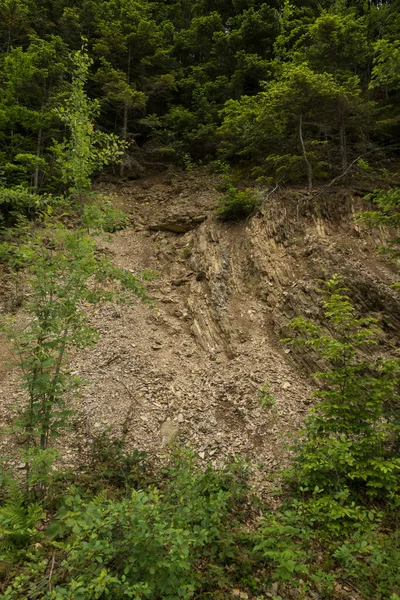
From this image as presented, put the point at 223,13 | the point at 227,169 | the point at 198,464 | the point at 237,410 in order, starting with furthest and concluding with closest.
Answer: the point at 223,13
the point at 227,169
the point at 237,410
the point at 198,464

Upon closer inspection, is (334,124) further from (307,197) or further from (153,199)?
(153,199)

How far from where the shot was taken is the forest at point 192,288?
360 cm

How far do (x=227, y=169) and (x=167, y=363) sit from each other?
30.6 feet

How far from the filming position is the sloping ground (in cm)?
660

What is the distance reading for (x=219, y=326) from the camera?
29.7 feet

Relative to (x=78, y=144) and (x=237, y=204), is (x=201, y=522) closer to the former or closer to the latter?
(x=78, y=144)

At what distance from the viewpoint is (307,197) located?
433 inches

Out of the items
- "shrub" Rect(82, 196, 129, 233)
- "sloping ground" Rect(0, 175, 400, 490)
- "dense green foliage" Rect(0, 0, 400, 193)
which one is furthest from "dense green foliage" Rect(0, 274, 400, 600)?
"dense green foliage" Rect(0, 0, 400, 193)

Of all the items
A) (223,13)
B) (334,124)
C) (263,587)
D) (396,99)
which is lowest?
(263,587)

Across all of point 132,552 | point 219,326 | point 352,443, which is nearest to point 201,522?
point 132,552

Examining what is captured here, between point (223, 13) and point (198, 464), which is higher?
point (223, 13)

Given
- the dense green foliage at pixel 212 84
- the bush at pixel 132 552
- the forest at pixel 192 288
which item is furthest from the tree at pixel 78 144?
the dense green foliage at pixel 212 84

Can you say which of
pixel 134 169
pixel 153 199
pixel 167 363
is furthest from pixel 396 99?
pixel 167 363

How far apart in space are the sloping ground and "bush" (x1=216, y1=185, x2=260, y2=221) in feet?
1.14
